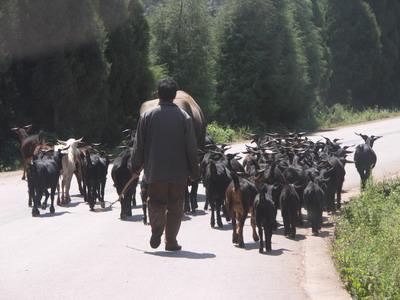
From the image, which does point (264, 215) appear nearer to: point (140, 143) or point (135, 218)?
point (140, 143)

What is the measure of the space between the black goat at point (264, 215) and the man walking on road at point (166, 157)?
128cm

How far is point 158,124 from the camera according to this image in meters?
10.4

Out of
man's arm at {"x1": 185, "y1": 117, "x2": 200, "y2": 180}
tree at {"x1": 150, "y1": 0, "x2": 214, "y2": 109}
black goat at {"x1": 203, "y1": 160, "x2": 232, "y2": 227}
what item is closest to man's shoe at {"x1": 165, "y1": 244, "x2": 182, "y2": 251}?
man's arm at {"x1": 185, "y1": 117, "x2": 200, "y2": 180}

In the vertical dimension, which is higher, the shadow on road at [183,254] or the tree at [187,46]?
the tree at [187,46]

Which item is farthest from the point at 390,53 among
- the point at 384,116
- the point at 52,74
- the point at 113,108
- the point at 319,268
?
the point at 319,268

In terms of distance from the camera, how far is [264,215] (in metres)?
11.4

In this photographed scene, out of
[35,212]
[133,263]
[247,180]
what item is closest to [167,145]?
[133,263]

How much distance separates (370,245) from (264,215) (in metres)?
1.51

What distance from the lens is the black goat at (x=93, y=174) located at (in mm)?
15648

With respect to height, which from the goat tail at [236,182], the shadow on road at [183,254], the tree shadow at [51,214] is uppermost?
the goat tail at [236,182]

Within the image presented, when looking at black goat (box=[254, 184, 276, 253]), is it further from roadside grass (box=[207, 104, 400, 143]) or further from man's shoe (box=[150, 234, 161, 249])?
roadside grass (box=[207, 104, 400, 143])

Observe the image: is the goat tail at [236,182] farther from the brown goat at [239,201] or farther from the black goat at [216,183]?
the black goat at [216,183]

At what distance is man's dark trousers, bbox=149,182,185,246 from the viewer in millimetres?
10617

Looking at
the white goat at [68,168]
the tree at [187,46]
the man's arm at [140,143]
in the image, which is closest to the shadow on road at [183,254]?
the man's arm at [140,143]
